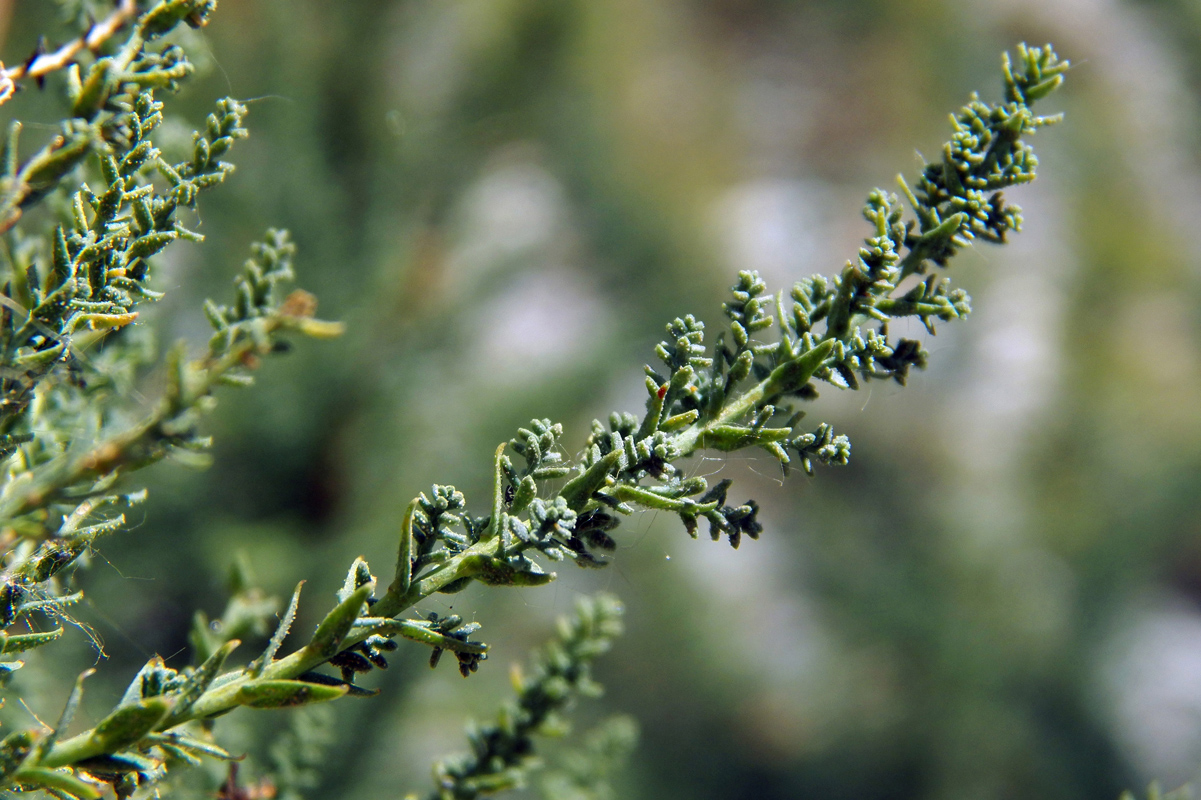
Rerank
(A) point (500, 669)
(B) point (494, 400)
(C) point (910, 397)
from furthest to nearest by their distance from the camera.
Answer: (C) point (910, 397) < (A) point (500, 669) < (B) point (494, 400)

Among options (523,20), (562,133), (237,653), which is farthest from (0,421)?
(562,133)

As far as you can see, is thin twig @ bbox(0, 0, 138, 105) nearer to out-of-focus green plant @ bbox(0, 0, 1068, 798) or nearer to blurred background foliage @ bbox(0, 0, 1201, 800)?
out-of-focus green plant @ bbox(0, 0, 1068, 798)

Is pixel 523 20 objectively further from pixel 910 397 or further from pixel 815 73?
pixel 815 73

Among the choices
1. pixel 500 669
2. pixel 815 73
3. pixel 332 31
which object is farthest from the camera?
pixel 815 73

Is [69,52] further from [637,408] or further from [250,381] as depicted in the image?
[637,408]

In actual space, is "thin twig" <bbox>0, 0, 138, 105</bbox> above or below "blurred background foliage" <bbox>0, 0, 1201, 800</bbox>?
below

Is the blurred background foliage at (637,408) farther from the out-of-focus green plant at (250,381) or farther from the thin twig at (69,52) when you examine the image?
the thin twig at (69,52)

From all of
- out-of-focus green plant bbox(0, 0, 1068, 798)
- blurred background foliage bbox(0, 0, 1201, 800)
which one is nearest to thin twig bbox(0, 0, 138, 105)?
out-of-focus green plant bbox(0, 0, 1068, 798)
